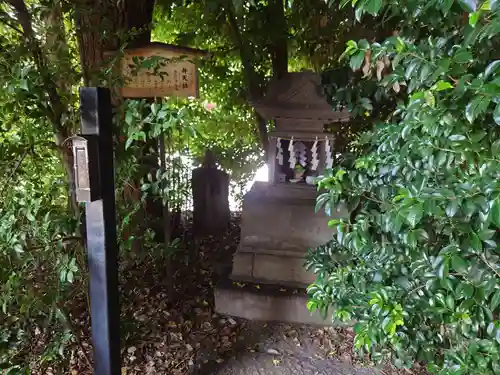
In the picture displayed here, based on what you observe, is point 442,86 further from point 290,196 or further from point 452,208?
point 290,196

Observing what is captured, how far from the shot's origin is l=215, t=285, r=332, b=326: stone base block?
11.6 feet

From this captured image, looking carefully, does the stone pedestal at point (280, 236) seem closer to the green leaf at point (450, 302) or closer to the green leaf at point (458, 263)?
the green leaf at point (450, 302)

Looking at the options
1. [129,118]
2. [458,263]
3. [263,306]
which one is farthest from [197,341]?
[458,263]

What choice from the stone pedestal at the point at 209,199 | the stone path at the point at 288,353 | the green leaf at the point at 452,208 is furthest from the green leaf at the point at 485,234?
the stone pedestal at the point at 209,199

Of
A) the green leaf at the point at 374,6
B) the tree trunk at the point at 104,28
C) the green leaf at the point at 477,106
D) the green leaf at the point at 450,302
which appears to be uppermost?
the tree trunk at the point at 104,28

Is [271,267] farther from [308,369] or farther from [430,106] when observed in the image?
[430,106]

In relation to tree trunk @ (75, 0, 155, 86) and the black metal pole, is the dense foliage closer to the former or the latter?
the black metal pole

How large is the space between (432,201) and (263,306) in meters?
2.49

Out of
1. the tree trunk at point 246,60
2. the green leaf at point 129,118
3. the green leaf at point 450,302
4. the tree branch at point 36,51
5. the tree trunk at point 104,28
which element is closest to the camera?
the green leaf at point 450,302

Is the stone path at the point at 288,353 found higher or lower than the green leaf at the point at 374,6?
lower

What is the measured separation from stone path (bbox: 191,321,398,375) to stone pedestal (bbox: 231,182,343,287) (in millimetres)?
448

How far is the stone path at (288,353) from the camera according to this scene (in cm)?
294

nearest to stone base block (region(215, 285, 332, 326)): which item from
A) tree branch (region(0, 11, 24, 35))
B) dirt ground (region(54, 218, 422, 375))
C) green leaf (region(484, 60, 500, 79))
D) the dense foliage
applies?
dirt ground (region(54, 218, 422, 375))

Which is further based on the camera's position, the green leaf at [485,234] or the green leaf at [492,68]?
the green leaf at [485,234]
